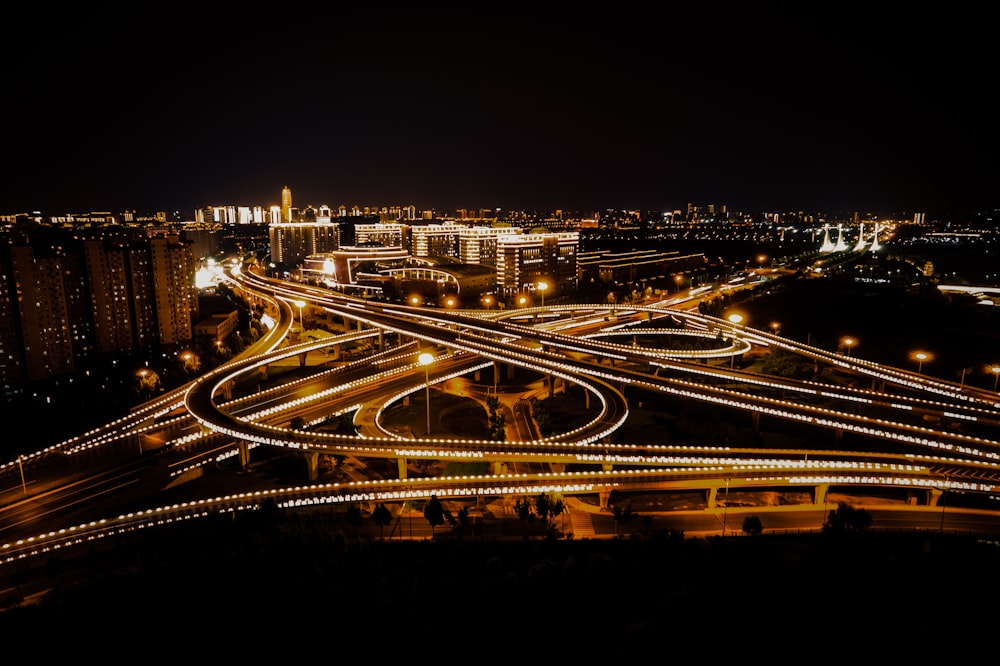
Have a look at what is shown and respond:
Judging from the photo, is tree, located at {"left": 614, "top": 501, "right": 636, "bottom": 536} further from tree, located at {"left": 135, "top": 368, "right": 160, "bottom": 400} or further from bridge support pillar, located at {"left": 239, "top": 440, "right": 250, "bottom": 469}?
tree, located at {"left": 135, "top": 368, "right": 160, "bottom": 400}

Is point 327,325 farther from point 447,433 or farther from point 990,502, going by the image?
point 990,502

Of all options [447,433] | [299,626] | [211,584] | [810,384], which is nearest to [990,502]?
[810,384]

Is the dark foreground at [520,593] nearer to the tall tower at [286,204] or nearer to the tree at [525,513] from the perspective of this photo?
the tree at [525,513]

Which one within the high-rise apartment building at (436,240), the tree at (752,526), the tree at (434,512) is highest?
the high-rise apartment building at (436,240)

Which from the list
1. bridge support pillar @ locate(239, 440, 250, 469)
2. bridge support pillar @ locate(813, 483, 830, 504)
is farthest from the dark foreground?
bridge support pillar @ locate(239, 440, 250, 469)

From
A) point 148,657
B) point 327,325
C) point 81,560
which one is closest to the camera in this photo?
point 148,657

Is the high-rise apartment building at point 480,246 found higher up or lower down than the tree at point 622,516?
higher up

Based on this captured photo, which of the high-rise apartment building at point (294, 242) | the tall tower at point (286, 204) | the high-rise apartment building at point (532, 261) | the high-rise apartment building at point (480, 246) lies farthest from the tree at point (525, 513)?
the tall tower at point (286, 204)
